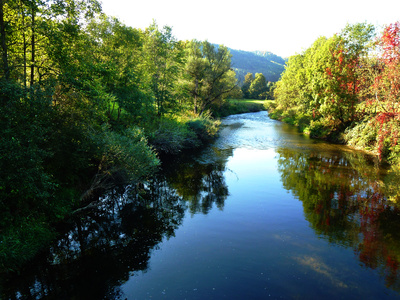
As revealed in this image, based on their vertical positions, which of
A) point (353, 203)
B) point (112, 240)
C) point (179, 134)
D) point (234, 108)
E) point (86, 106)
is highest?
point (234, 108)

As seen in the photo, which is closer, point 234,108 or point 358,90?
point 358,90

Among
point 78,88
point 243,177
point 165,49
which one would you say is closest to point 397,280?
point 243,177

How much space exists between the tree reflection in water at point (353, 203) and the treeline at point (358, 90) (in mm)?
3773

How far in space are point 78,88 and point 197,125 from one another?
20214 millimetres

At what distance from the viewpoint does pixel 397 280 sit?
913 cm

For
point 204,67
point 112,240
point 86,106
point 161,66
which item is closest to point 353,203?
point 112,240

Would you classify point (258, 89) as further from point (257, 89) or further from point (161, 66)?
point (161, 66)

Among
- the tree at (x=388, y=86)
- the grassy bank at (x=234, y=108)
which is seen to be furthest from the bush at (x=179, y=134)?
the grassy bank at (x=234, y=108)

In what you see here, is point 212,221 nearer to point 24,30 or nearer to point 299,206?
point 299,206

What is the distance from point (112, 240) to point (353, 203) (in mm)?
13966

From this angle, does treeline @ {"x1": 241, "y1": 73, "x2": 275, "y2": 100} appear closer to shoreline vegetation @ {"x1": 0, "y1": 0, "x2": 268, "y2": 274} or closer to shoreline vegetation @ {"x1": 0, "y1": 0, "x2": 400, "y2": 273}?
shoreline vegetation @ {"x1": 0, "y1": 0, "x2": 400, "y2": 273}

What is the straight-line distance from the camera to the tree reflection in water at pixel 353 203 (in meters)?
10.9

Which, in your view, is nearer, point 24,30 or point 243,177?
point 24,30

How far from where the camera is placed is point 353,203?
15.5 meters
